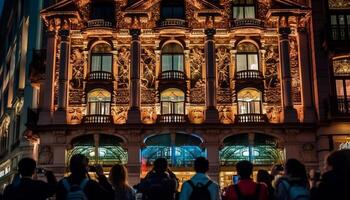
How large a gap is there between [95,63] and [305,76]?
1268 centimetres

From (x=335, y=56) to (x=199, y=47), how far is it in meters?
8.04

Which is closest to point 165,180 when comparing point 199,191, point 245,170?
point 199,191

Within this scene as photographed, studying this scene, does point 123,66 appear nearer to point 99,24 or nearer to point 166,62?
point 166,62

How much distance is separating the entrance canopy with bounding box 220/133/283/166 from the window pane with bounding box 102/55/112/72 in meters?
8.32

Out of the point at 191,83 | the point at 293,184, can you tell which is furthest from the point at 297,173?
the point at 191,83

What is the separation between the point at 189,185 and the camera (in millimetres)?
7852

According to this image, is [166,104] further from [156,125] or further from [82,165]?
[82,165]

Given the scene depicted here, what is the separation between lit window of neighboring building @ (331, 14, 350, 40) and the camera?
2989cm

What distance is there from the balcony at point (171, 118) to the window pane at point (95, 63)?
5.05 m

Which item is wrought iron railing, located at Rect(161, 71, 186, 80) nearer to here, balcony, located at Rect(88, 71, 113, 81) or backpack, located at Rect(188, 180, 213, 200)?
balcony, located at Rect(88, 71, 113, 81)

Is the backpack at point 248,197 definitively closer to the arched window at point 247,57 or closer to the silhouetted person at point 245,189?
the silhouetted person at point 245,189

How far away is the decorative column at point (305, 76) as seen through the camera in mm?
29047

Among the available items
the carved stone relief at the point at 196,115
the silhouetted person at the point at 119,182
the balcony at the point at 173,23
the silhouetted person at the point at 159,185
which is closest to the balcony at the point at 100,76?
the balcony at the point at 173,23

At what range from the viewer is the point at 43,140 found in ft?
93.8
